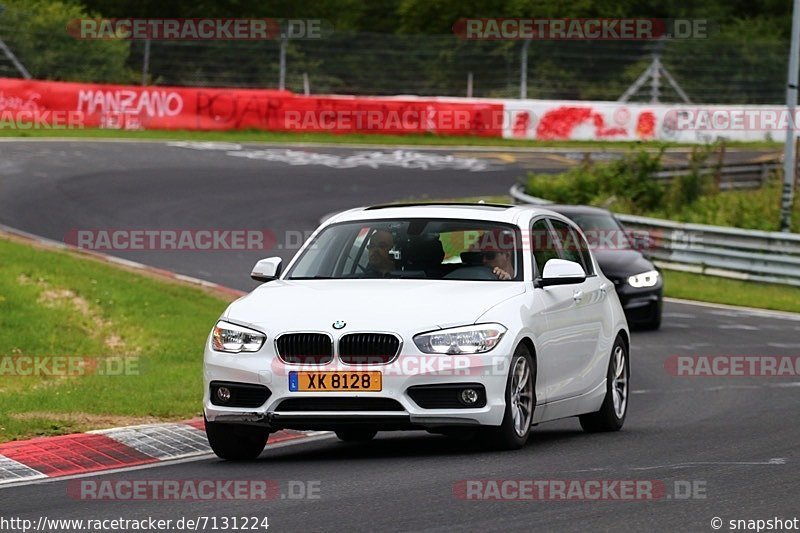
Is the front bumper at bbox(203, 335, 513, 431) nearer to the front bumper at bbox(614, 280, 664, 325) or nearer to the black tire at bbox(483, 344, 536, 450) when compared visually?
the black tire at bbox(483, 344, 536, 450)

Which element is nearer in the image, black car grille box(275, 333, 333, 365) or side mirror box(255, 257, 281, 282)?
black car grille box(275, 333, 333, 365)

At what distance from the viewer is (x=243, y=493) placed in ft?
28.5

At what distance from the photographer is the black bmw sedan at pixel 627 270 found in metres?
20.8

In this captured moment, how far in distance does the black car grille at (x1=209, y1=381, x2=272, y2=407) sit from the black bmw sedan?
36.7 ft

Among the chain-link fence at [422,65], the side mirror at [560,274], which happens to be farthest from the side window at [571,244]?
the chain-link fence at [422,65]

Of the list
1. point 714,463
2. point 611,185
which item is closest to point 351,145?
point 611,185

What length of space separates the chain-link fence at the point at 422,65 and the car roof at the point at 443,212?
30.6 metres

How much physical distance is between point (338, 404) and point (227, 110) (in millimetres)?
34154

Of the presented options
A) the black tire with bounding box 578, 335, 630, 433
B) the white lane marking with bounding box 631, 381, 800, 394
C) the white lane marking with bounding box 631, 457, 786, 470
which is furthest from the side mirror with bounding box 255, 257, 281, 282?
the white lane marking with bounding box 631, 381, 800, 394

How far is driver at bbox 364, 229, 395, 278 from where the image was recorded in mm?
10898

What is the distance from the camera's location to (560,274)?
1076 centimetres

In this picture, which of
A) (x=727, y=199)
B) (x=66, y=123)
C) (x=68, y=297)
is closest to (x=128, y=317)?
(x=68, y=297)

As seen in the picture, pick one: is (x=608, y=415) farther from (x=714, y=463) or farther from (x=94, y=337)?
(x=94, y=337)

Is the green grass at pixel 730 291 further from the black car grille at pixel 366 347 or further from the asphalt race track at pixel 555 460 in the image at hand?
the black car grille at pixel 366 347
